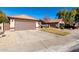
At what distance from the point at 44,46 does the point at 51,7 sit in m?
0.94

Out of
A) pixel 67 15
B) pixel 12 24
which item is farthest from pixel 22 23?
pixel 67 15

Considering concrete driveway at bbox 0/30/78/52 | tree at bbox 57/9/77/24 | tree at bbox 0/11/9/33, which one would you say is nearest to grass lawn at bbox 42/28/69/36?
concrete driveway at bbox 0/30/78/52

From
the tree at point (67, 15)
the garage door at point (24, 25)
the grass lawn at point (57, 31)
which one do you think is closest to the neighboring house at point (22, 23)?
the garage door at point (24, 25)

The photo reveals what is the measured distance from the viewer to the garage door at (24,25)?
405cm

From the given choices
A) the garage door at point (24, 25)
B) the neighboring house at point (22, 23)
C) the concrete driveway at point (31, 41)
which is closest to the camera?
the concrete driveway at point (31, 41)

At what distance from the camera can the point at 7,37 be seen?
3.89m

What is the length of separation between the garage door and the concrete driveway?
107mm

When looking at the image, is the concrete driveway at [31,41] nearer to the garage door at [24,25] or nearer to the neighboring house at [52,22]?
the garage door at [24,25]

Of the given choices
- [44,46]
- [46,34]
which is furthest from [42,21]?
[44,46]

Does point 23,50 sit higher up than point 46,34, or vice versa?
point 46,34

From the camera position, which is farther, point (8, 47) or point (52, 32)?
point (52, 32)

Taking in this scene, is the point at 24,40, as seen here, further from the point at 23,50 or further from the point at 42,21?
the point at 42,21
